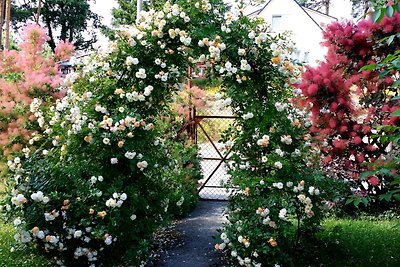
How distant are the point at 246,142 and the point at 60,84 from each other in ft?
11.0

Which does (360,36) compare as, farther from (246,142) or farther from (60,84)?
(60,84)

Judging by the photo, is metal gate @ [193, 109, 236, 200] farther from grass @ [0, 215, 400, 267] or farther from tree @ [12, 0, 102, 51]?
tree @ [12, 0, 102, 51]

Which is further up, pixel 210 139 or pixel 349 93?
pixel 349 93

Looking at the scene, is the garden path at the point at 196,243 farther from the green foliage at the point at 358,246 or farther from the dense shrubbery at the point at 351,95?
the dense shrubbery at the point at 351,95

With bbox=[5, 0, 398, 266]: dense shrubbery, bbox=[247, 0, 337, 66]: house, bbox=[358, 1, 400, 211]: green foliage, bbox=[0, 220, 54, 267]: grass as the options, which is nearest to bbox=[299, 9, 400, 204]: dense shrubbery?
bbox=[5, 0, 398, 266]: dense shrubbery

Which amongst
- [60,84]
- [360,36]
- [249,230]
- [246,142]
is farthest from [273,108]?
[60,84]

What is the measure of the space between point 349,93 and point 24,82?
4.23 metres

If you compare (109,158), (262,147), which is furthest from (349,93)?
(109,158)

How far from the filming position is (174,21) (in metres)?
3.46

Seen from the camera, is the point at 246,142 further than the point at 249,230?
Yes

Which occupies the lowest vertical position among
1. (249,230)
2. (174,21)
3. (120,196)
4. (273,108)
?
(249,230)

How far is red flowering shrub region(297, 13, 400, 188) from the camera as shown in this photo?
16.5 ft

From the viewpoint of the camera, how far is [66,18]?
2528cm

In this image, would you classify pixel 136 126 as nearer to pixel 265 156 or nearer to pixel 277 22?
pixel 265 156
